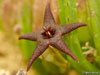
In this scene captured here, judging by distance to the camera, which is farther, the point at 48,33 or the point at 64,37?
the point at 64,37

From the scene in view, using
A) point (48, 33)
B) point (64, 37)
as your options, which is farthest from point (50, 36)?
Answer: point (64, 37)

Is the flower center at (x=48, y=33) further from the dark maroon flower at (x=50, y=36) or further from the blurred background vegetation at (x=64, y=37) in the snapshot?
the blurred background vegetation at (x=64, y=37)

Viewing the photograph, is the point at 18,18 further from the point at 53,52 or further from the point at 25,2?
the point at 53,52

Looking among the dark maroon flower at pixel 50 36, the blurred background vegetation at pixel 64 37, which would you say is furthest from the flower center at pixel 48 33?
the blurred background vegetation at pixel 64 37

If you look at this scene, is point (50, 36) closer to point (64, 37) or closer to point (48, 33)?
point (48, 33)

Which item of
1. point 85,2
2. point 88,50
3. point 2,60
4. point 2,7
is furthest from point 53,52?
point 2,7

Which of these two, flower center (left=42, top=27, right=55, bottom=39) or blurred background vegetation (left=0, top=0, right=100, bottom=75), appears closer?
flower center (left=42, top=27, right=55, bottom=39)

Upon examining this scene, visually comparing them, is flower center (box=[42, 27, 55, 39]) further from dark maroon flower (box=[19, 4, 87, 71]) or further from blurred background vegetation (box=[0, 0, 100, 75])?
blurred background vegetation (box=[0, 0, 100, 75])

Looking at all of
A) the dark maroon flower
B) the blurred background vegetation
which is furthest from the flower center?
the blurred background vegetation
